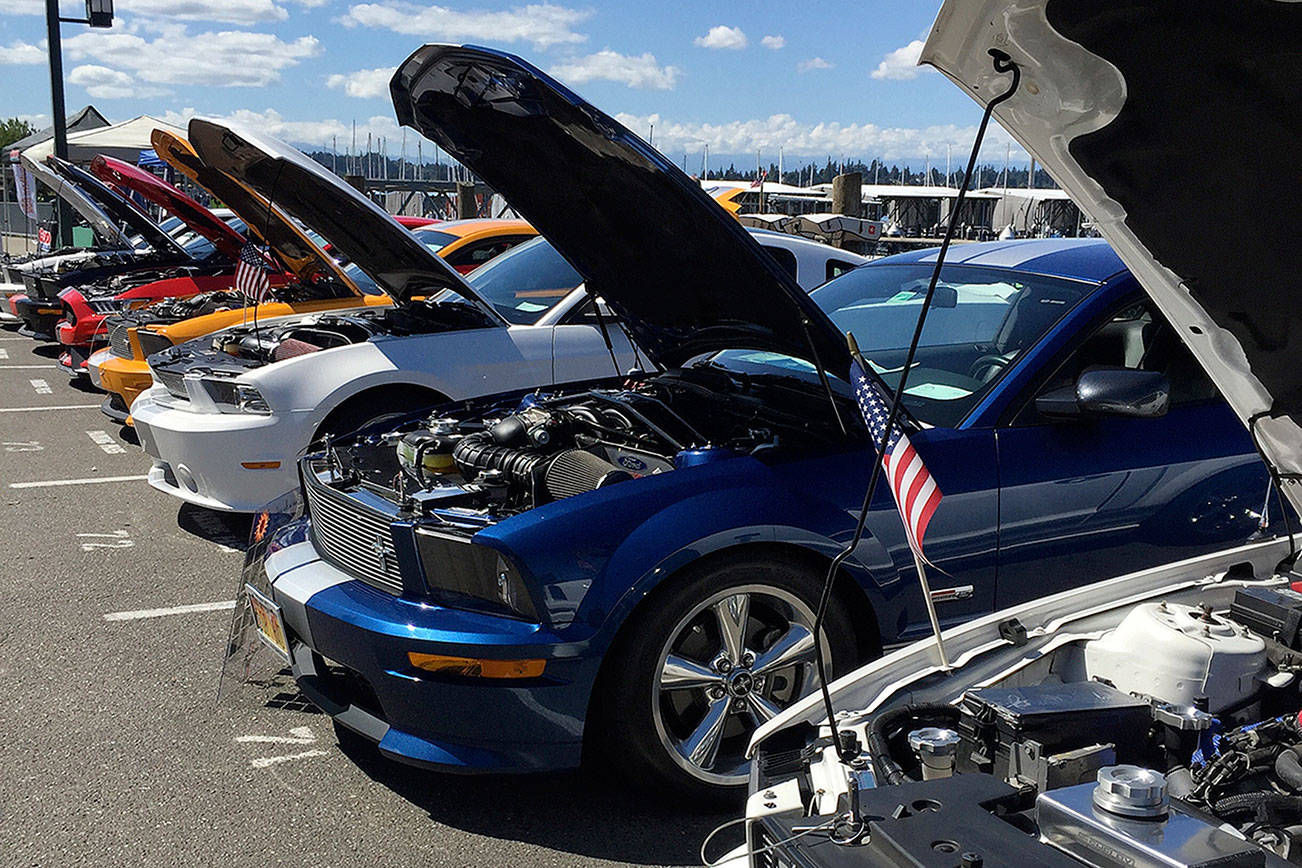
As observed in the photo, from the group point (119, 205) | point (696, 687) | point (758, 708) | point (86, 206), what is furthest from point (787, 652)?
point (86, 206)

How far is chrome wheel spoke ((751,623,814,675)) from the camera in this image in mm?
3236

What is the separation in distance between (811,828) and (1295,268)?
1.09 m

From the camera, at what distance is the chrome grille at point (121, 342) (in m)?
7.67

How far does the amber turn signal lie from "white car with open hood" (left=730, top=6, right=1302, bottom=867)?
0.72 metres

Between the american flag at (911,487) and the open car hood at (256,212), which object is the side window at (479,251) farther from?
the american flag at (911,487)

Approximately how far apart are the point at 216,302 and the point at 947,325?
6090 mm

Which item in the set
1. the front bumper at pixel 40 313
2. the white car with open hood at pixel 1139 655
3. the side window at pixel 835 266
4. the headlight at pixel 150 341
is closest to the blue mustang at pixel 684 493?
the white car with open hood at pixel 1139 655

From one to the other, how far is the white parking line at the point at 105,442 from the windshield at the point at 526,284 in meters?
3.09

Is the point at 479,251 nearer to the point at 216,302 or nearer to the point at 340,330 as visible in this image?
the point at 216,302

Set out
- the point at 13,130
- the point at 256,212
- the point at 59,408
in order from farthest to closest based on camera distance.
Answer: the point at 13,130, the point at 59,408, the point at 256,212

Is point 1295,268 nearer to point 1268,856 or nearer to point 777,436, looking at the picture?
point 1268,856

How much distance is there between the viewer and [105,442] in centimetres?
843

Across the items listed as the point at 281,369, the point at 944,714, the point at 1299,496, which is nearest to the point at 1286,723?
the point at 1299,496

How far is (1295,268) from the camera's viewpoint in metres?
1.59
